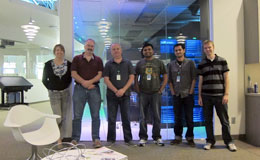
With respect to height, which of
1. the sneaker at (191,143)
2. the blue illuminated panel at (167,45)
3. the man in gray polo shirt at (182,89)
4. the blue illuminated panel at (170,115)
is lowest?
the sneaker at (191,143)

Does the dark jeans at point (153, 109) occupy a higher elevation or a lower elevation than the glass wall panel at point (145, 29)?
lower

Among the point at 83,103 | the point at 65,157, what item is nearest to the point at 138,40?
the point at 83,103

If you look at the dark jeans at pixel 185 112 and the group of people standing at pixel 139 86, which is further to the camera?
the dark jeans at pixel 185 112

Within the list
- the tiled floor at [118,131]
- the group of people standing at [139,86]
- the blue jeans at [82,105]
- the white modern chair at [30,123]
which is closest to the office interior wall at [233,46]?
the tiled floor at [118,131]

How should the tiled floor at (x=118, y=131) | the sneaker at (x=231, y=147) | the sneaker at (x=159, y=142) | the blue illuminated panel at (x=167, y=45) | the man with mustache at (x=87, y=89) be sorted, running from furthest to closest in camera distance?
the blue illuminated panel at (x=167, y=45)
the tiled floor at (x=118, y=131)
the sneaker at (x=159, y=142)
the man with mustache at (x=87, y=89)
the sneaker at (x=231, y=147)

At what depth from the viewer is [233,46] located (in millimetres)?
3725

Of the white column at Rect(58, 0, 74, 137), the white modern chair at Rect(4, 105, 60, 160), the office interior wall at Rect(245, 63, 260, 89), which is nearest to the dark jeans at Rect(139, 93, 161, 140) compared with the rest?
the white column at Rect(58, 0, 74, 137)

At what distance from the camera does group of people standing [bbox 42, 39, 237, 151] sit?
10.4 feet

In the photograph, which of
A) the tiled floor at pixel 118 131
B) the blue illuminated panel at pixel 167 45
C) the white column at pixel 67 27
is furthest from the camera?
the blue illuminated panel at pixel 167 45

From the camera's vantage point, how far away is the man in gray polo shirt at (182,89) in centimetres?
333

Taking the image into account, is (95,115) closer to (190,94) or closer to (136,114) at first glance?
(136,114)

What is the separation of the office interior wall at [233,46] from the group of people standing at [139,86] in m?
0.66

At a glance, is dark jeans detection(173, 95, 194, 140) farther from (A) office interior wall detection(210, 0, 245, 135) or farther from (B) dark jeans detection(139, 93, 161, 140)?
(A) office interior wall detection(210, 0, 245, 135)

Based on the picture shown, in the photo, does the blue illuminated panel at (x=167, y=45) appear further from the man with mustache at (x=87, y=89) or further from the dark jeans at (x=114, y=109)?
the man with mustache at (x=87, y=89)
